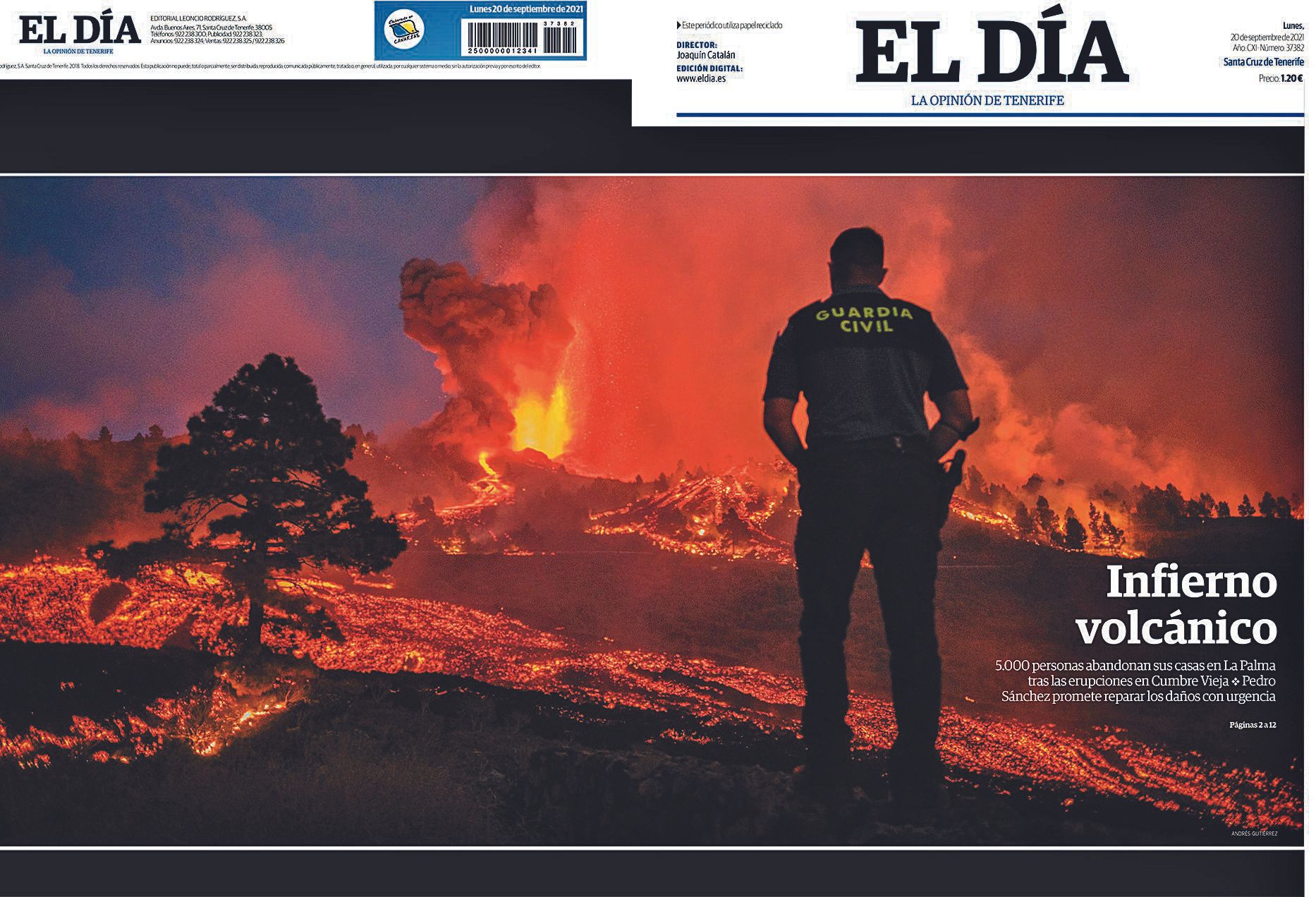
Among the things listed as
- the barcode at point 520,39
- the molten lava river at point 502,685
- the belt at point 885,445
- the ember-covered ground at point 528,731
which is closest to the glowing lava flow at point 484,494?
the ember-covered ground at point 528,731

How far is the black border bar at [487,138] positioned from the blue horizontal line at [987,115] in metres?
0.13

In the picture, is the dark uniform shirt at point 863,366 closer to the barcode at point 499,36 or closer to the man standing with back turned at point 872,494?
the man standing with back turned at point 872,494

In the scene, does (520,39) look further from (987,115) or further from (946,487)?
Answer: (946,487)

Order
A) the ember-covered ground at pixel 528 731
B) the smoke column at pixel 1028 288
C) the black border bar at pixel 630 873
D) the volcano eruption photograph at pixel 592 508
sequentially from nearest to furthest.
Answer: the black border bar at pixel 630 873
the ember-covered ground at pixel 528 731
the volcano eruption photograph at pixel 592 508
the smoke column at pixel 1028 288

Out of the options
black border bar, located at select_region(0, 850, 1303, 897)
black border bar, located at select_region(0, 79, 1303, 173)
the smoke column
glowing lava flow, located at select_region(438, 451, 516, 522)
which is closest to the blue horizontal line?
black border bar, located at select_region(0, 79, 1303, 173)

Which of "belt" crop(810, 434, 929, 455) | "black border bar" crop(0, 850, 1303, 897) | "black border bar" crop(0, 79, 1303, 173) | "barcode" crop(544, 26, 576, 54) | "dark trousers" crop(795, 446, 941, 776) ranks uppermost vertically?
"barcode" crop(544, 26, 576, 54)

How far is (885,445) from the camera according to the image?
533 centimetres

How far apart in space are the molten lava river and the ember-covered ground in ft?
0.05

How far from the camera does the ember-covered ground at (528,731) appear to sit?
584cm

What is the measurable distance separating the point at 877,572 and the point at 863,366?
1309mm

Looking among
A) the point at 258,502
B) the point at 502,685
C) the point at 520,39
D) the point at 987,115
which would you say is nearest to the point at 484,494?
the point at 502,685

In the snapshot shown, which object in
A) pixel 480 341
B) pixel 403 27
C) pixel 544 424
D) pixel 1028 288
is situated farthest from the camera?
pixel 544 424

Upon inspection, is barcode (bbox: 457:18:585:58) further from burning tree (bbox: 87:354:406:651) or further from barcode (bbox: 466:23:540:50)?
burning tree (bbox: 87:354:406:651)

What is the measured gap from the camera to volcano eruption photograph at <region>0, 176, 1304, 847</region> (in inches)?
235
